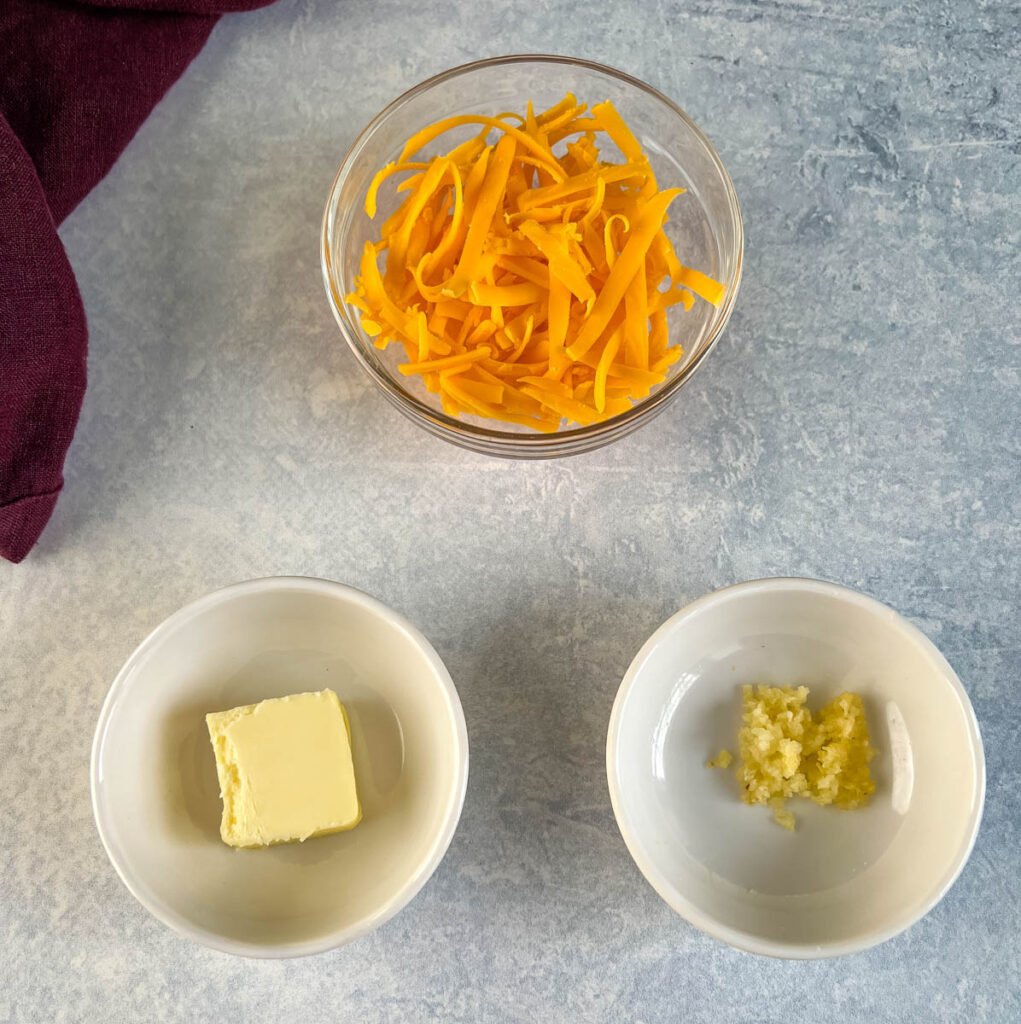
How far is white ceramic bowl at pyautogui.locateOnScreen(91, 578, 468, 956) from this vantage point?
1.10 metres

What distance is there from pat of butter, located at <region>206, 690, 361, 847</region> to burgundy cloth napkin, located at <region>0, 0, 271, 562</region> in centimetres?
38

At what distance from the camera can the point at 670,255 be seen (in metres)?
1.12

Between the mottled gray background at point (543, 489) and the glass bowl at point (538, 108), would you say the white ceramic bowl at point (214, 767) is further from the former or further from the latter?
the glass bowl at point (538, 108)

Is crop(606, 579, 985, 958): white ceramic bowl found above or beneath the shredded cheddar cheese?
beneath

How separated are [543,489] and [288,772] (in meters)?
0.44

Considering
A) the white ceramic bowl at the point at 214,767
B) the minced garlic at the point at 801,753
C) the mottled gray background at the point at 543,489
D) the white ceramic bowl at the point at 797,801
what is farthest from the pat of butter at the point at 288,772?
the minced garlic at the point at 801,753

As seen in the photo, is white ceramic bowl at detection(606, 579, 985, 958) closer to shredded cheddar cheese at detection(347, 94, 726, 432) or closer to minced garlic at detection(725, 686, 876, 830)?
minced garlic at detection(725, 686, 876, 830)

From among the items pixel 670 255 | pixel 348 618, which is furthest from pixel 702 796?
pixel 670 255

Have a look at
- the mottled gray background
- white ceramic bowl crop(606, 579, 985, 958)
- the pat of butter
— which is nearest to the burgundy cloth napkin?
the mottled gray background

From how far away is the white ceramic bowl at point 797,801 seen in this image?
1.10 m

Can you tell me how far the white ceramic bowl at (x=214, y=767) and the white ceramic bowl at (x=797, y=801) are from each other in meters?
0.22

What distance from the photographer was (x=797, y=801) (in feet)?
3.98

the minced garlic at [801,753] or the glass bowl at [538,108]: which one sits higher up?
the glass bowl at [538,108]

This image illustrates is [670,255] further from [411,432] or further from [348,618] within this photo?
[348,618]
